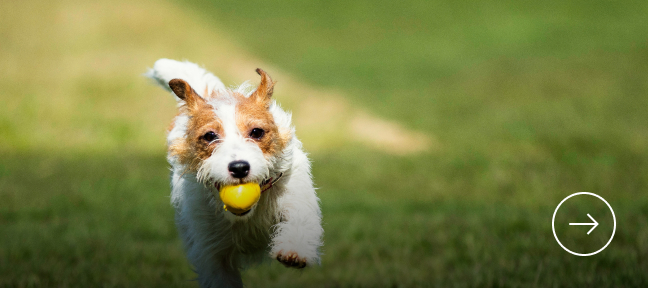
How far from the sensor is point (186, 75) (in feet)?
18.8

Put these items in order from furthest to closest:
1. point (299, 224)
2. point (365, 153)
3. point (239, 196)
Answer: point (365, 153), point (299, 224), point (239, 196)

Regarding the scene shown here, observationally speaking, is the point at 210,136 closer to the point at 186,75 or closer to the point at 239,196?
the point at 239,196

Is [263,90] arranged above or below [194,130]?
above

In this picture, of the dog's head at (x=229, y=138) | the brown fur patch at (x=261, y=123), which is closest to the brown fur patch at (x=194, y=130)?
the dog's head at (x=229, y=138)

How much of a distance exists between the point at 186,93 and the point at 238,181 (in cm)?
103

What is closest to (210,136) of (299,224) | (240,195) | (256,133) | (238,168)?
(256,133)

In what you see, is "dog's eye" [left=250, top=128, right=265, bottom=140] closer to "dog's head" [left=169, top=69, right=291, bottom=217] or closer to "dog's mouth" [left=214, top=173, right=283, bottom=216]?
"dog's head" [left=169, top=69, right=291, bottom=217]

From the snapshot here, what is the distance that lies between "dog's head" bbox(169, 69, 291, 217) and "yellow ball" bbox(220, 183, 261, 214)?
0.04m

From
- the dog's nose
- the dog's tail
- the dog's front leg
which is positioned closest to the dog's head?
the dog's nose

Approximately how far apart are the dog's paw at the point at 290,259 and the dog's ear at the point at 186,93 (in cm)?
134

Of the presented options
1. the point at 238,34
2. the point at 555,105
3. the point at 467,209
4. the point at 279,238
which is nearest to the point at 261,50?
the point at 238,34

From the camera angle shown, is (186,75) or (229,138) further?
(186,75)

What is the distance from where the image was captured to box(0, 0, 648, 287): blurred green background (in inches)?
275

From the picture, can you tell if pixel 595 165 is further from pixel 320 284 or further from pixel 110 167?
pixel 110 167
